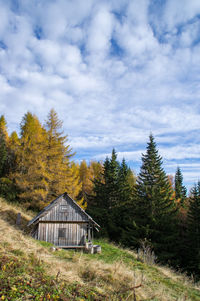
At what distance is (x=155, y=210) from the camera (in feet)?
84.2

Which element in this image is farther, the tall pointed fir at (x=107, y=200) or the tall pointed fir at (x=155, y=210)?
the tall pointed fir at (x=107, y=200)

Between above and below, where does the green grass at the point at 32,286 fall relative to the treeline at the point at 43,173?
below

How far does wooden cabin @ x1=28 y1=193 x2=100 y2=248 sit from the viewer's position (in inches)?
749

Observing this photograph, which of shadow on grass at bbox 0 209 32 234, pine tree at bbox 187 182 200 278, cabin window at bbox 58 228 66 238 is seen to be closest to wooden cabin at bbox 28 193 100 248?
cabin window at bbox 58 228 66 238

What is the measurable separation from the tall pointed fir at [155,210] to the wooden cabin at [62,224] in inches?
317

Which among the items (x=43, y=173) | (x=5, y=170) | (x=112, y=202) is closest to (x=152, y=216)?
(x=112, y=202)

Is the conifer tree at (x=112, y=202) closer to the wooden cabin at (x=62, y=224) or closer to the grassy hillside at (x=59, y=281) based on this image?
the wooden cabin at (x=62, y=224)

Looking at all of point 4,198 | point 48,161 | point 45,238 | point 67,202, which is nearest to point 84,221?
point 67,202

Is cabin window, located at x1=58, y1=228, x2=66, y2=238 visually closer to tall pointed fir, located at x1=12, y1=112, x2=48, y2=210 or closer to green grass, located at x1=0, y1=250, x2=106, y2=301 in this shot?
tall pointed fir, located at x1=12, y1=112, x2=48, y2=210

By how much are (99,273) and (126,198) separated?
976 inches

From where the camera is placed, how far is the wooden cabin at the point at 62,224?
19.0 metres

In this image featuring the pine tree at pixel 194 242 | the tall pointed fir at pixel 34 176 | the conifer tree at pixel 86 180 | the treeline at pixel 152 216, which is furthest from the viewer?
the conifer tree at pixel 86 180

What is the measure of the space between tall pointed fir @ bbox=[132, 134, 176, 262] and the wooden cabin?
804 centimetres

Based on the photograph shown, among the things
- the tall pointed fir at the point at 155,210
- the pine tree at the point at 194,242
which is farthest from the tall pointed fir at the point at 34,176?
the pine tree at the point at 194,242
